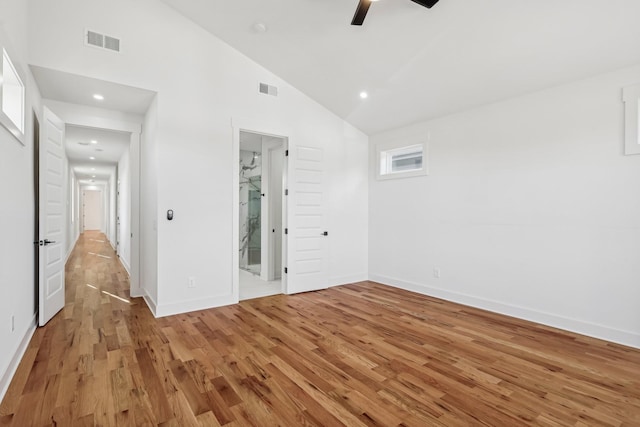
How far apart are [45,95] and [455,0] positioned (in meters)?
4.69

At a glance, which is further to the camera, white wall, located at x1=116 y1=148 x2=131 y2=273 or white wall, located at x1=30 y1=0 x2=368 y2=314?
white wall, located at x1=116 y1=148 x2=131 y2=273

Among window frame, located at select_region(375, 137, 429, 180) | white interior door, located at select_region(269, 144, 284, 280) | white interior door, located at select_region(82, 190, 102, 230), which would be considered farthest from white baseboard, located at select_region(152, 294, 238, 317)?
white interior door, located at select_region(82, 190, 102, 230)

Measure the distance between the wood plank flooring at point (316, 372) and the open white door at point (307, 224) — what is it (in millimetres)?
1018

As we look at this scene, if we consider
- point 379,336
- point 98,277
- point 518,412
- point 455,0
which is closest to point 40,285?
point 98,277

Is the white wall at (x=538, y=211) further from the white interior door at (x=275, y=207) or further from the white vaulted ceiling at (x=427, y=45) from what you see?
the white interior door at (x=275, y=207)

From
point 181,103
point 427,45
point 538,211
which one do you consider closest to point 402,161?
point 427,45

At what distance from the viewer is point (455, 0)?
2916 mm

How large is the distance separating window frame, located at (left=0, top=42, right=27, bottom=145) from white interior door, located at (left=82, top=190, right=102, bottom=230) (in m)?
17.9

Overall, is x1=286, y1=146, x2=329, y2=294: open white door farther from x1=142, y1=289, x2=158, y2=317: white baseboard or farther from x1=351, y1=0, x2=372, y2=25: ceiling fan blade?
x1=351, y1=0, x2=372, y2=25: ceiling fan blade

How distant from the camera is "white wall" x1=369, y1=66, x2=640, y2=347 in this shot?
9.99ft

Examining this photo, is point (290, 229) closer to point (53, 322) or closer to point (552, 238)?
point (53, 322)

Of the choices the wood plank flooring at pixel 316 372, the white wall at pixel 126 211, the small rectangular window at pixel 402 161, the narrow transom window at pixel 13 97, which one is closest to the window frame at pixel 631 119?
the wood plank flooring at pixel 316 372

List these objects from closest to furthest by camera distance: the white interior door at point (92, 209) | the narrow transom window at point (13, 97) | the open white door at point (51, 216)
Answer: the narrow transom window at point (13, 97)
the open white door at point (51, 216)
the white interior door at point (92, 209)

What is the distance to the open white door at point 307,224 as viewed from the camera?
4746 millimetres
